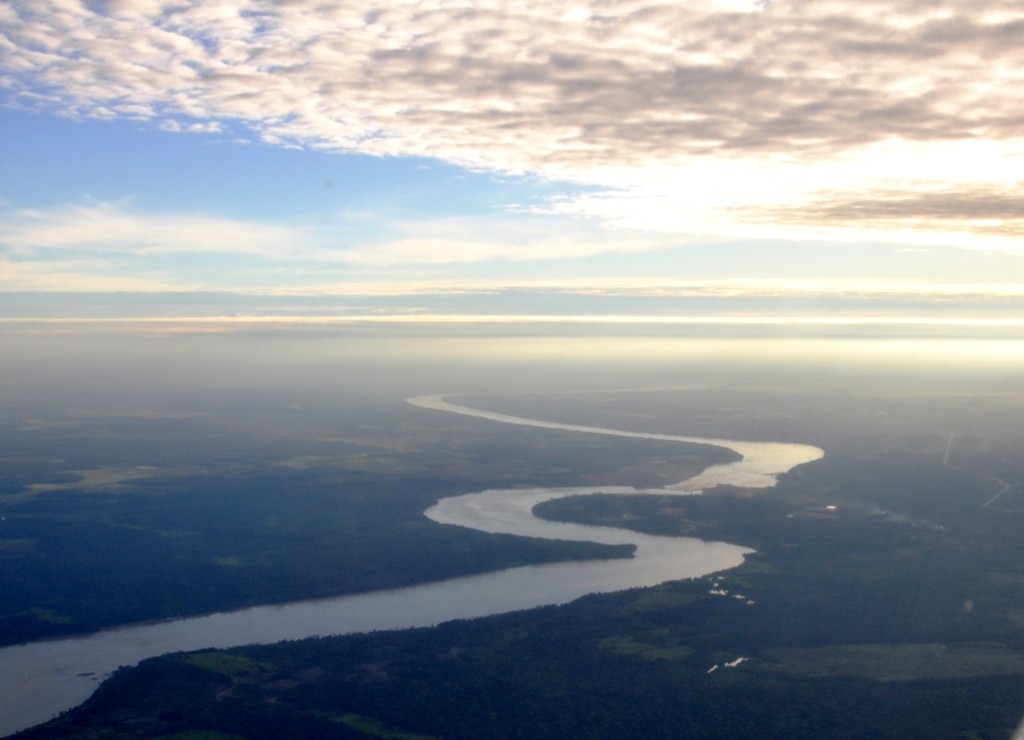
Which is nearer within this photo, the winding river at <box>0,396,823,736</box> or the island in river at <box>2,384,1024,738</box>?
the island in river at <box>2,384,1024,738</box>

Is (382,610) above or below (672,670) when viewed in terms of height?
below

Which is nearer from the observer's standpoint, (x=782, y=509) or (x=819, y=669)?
(x=819, y=669)

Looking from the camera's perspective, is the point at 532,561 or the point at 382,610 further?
the point at 532,561

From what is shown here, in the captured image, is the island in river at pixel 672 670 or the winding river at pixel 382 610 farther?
the winding river at pixel 382 610

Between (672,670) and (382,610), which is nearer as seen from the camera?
(672,670)

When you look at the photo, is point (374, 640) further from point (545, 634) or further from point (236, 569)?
point (236, 569)

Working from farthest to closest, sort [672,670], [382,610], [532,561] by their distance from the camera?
[532,561] < [382,610] < [672,670]

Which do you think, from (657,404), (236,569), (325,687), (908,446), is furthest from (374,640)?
(657,404)

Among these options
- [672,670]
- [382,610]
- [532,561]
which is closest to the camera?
[672,670]
